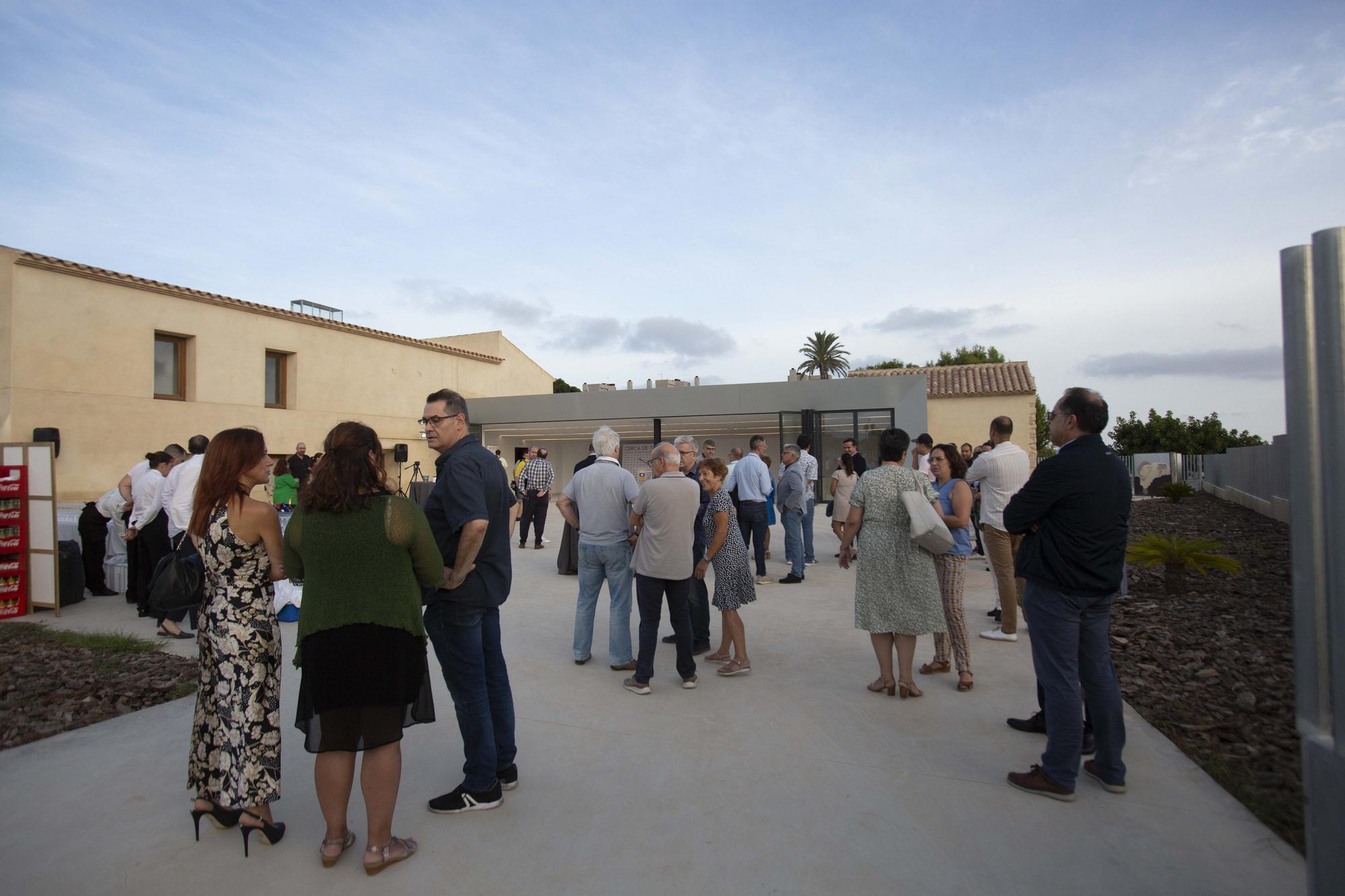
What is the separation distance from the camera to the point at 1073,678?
335 cm

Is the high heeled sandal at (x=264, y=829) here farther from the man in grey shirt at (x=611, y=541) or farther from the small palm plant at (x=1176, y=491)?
the small palm plant at (x=1176, y=491)

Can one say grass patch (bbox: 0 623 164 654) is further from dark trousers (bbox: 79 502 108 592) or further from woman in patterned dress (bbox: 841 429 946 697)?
woman in patterned dress (bbox: 841 429 946 697)

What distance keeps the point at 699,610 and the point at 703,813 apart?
2626 millimetres

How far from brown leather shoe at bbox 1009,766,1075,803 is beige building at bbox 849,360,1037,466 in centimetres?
2384

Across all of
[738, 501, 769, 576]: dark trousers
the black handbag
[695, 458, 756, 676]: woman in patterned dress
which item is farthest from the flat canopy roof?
the black handbag

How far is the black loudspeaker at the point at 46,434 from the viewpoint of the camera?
1553cm

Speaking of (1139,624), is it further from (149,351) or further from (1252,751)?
(149,351)

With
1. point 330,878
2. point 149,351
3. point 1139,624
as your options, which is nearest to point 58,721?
point 330,878

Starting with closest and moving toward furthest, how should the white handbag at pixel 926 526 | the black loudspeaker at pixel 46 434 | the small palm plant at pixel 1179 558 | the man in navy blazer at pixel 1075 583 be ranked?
the man in navy blazer at pixel 1075 583 → the white handbag at pixel 926 526 → the small palm plant at pixel 1179 558 → the black loudspeaker at pixel 46 434

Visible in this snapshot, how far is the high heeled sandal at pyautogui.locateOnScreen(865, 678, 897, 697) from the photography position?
4766 mm

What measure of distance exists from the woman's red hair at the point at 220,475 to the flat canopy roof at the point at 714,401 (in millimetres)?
19348

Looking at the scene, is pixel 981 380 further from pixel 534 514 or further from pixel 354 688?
pixel 354 688

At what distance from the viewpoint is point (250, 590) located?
3.04 meters

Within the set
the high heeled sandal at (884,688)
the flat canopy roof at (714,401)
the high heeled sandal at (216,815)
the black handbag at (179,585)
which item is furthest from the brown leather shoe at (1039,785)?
the flat canopy roof at (714,401)
